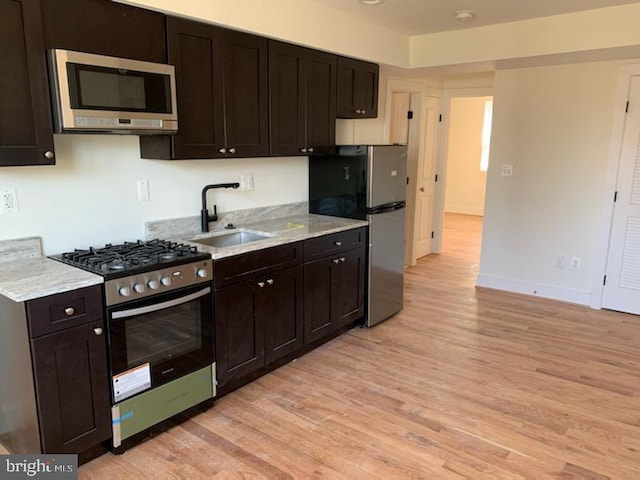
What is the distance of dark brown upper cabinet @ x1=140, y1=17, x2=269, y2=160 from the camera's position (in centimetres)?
262

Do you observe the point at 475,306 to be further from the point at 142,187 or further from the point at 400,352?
the point at 142,187

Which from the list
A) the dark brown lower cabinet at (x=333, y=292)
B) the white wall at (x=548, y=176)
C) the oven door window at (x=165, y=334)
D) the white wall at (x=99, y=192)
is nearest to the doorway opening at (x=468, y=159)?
the white wall at (x=548, y=176)

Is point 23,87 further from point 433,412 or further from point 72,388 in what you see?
point 433,412

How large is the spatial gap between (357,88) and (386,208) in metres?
1.09

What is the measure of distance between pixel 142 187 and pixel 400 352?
215cm

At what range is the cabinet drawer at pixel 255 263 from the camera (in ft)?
8.55

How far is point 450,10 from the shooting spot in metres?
3.49

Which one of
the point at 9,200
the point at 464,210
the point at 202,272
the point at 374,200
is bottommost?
the point at 464,210

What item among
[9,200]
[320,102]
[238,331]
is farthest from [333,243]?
[9,200]

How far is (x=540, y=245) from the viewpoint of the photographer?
4672 mm

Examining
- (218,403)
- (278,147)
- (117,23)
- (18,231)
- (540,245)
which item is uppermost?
(117,23)

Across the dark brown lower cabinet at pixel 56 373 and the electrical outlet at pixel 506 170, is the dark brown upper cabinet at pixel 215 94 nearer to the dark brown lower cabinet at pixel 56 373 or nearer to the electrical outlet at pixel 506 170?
the dark brown lower cabinet at pixel 56 373

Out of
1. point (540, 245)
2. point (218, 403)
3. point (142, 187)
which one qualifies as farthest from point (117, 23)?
point (540, 245)

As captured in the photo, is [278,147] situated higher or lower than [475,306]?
higher
